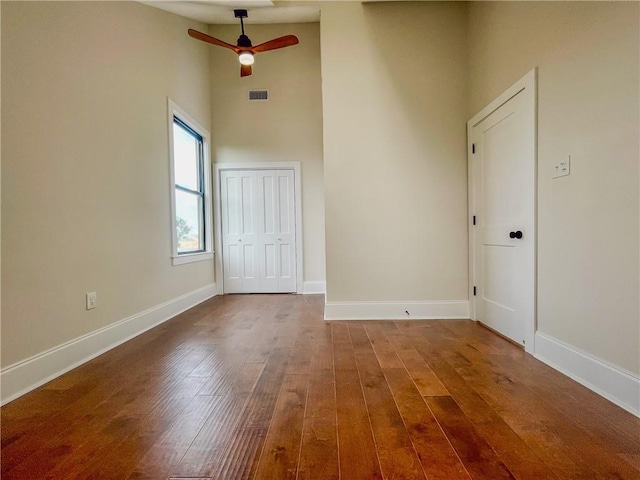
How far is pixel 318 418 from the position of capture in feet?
4.74

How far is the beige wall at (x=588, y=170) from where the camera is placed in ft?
4.92

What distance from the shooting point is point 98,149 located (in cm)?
237

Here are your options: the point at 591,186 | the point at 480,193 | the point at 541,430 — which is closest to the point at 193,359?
the point at 541,430

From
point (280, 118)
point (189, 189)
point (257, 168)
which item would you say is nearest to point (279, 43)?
point (280, 118)

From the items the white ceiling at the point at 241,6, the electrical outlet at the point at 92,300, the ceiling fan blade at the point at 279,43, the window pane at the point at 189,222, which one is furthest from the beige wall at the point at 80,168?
the ceiling fan blade at the point at 279,43

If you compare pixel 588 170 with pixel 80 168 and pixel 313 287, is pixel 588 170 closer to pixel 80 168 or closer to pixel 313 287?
pixel 80 168

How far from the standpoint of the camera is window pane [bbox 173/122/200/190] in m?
3.85

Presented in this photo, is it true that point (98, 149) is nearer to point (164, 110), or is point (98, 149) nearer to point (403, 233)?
point (164, 110)

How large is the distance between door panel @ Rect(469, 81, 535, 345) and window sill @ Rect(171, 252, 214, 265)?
316 centimetres

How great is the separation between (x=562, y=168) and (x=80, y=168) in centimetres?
313

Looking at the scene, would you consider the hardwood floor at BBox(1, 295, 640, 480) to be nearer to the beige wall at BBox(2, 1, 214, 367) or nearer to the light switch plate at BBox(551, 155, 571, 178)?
the beige wall at BBox(2, 1, 214, 367)

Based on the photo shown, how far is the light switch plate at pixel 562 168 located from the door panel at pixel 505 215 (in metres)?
0.20

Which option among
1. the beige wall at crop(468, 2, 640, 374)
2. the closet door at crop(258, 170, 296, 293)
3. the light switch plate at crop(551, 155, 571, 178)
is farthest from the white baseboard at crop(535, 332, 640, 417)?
the closet door at crop(258, 170, 296, 293)

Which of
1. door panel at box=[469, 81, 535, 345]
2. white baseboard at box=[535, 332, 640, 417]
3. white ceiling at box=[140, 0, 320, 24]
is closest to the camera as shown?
white baseboard at box=[535, 332, 640, 417]
